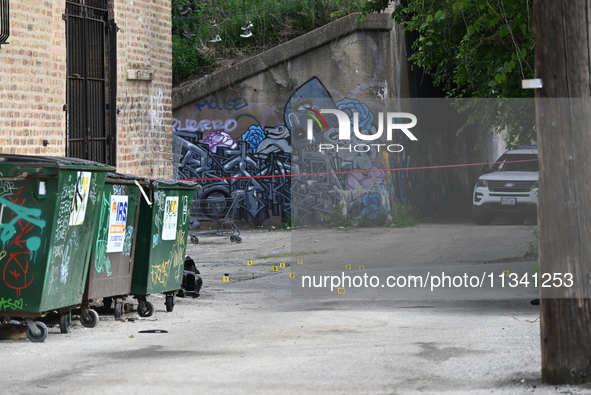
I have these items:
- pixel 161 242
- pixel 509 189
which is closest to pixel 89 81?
pixel 161 242

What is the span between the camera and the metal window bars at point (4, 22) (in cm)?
1073

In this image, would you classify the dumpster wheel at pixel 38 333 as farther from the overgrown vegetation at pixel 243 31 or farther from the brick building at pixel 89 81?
the overgrown vegetation at pixel 243 31

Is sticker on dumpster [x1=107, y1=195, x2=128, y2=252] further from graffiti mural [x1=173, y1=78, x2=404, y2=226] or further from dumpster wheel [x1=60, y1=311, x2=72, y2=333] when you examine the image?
graffiti mural [x1=173, y1=78, x2=404, y2=226]

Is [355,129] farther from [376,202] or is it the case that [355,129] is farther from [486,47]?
[486,47]

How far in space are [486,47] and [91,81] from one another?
5253 mm

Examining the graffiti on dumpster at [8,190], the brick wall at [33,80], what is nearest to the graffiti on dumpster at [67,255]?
the graffiti on dumpster at [8,190]


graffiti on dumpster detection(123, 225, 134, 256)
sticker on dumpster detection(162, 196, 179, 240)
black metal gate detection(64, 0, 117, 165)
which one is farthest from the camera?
black metal gate detection(64, 0, 117, 165)

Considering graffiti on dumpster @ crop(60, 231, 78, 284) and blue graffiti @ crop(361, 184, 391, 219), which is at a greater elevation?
blue graffiti @ crop(361, 184, 391, 219)

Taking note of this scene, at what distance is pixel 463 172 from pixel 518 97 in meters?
12.8

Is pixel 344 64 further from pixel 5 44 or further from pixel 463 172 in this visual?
pixel 5 44

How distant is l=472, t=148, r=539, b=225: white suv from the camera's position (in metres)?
17.2

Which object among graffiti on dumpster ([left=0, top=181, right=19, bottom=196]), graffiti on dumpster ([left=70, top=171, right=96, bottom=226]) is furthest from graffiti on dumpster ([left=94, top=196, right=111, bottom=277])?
graffiti on dumpster ([left=0, top=181, right=19, bottom=196])

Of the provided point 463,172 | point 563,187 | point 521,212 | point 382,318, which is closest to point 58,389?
point 563,187

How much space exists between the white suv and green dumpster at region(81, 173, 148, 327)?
879cm
